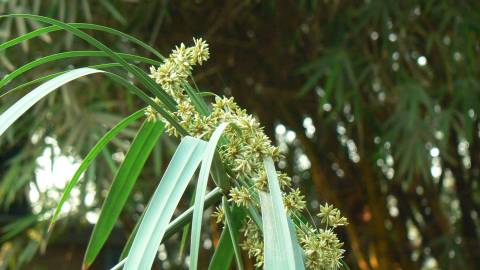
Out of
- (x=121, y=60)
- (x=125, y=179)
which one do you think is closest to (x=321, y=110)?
(x=125, y=179)

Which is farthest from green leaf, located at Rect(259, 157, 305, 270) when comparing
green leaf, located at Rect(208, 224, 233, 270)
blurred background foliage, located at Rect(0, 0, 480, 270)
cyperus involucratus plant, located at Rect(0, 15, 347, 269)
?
blurred background foliage, located at Rect(0, 0, 480, 270)

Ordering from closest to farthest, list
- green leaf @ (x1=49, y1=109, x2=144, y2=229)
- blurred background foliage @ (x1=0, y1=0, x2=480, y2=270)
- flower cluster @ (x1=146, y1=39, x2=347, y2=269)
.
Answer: flower cluster @ (x1=146, y1=39, x2=347, y2=269)
green leaf @ (x1=49, y1=109, x2=144, y2=229)
blurred background foliage @ (x1=0, y1=0, x2=480, y2=270)

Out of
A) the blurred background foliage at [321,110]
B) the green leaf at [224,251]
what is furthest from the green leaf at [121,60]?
the blurred background foliage at [321,110]

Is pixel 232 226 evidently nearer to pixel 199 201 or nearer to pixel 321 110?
pixel 199 201

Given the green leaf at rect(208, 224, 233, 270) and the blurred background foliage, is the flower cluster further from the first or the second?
the blurred background foliage

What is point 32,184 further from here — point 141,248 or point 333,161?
point 141,248

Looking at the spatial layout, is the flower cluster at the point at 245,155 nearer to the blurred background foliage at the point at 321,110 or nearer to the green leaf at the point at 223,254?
the green leaf at the point at 223,254
